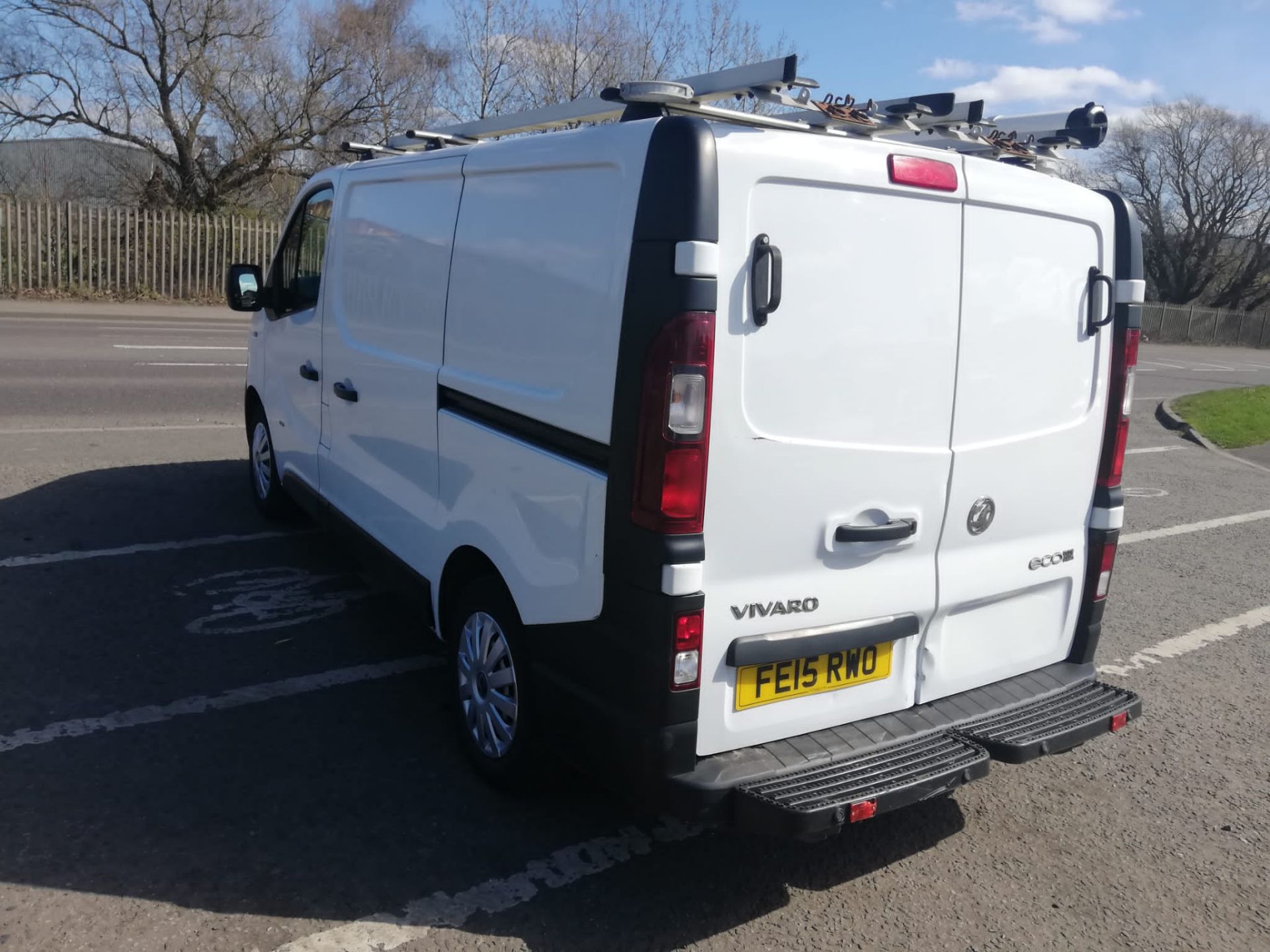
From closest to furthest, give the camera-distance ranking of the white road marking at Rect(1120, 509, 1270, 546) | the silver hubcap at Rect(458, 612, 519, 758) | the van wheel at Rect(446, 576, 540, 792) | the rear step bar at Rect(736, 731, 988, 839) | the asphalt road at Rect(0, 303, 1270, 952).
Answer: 1. the rear step bar at Rect(736, 731, 988, 839)
2. the asphalt road at Rect(0, 303, 1270, 952)
3. the van wheel at Rect(446, 576, 540, 792)
4. the silver hubcap at Rect(458, 612, 519, 758)
5. the white road marking at Rect(1120, 509, 1270, 546)

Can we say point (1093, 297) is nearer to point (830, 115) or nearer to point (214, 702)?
point (830, 115)

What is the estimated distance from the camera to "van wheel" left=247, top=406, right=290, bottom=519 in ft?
22.3

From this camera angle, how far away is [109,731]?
409cm

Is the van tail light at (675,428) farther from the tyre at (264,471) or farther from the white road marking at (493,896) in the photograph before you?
the tyre at (264,471)

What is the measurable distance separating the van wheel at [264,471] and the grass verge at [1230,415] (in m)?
12.1

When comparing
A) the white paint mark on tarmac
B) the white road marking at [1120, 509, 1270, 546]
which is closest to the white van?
the white paint mark on tarmac

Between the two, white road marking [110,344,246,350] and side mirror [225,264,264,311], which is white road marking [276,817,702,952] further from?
white road marking [110,344,246,350]

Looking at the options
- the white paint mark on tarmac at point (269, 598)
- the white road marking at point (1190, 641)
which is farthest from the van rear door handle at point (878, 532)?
the white paint mark on tarmac at point (269, 598)

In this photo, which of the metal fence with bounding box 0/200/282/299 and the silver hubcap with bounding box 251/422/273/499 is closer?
the silver hubcap with bounding box 251/422/273/499

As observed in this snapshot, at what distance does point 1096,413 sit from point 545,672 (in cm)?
222

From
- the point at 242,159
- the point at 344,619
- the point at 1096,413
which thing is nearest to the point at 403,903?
the point at 344,619

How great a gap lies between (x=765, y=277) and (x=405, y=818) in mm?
2150

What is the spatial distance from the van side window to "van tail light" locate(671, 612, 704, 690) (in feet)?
11.5

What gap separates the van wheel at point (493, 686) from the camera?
3.61 metres
